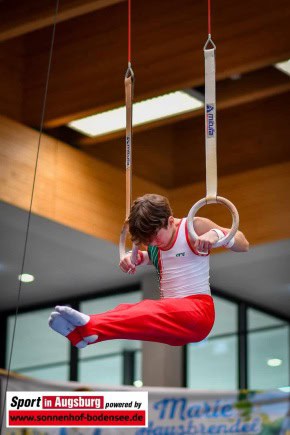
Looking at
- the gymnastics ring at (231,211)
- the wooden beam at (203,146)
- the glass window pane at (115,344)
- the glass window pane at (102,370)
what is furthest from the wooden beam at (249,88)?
the gymnastics ring at (231,211)

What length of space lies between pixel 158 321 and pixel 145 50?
3840 millimetres

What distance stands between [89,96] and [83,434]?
8.02 feet

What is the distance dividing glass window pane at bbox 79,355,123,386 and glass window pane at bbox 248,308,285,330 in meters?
1.25

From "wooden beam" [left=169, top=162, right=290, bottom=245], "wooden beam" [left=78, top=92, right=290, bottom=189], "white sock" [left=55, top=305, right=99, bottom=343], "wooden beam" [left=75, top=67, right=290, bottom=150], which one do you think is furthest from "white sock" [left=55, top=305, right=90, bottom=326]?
"wooden beam" [left=78, top=92, right=290, bottom=189]

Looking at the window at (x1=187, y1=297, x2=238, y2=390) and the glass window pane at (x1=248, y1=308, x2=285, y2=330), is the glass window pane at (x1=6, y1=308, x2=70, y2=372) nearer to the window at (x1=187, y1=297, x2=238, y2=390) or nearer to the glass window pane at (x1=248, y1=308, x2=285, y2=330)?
the window at (x1=187, y1=297, x2=238, y2=390)

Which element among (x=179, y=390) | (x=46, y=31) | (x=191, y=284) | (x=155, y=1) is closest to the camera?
(x=191, y=284)

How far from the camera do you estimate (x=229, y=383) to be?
1082 cm

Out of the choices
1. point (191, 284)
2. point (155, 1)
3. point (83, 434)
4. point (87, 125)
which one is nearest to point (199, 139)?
point (87, 125)

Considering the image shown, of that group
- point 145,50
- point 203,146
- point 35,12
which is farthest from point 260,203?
point 35,12

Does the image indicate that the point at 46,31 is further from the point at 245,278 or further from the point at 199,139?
the point at 245,278

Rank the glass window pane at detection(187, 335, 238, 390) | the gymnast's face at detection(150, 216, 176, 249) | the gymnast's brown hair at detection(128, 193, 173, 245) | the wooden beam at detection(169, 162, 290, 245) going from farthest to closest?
the glass window pane at detection(187, 335, 238, 390)
the wooden beam at detection(169, 162, 290, 245)
the gymnast's face at detection(150, 216, 176, 249)
the gymnast's brown hair at detection(128, 193, 173, 245)

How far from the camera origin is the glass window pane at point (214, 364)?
10.9m

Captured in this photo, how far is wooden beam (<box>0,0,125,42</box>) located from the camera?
7656 millimetres

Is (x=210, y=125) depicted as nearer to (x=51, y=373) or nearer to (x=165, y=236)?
(x=165, y=236)
